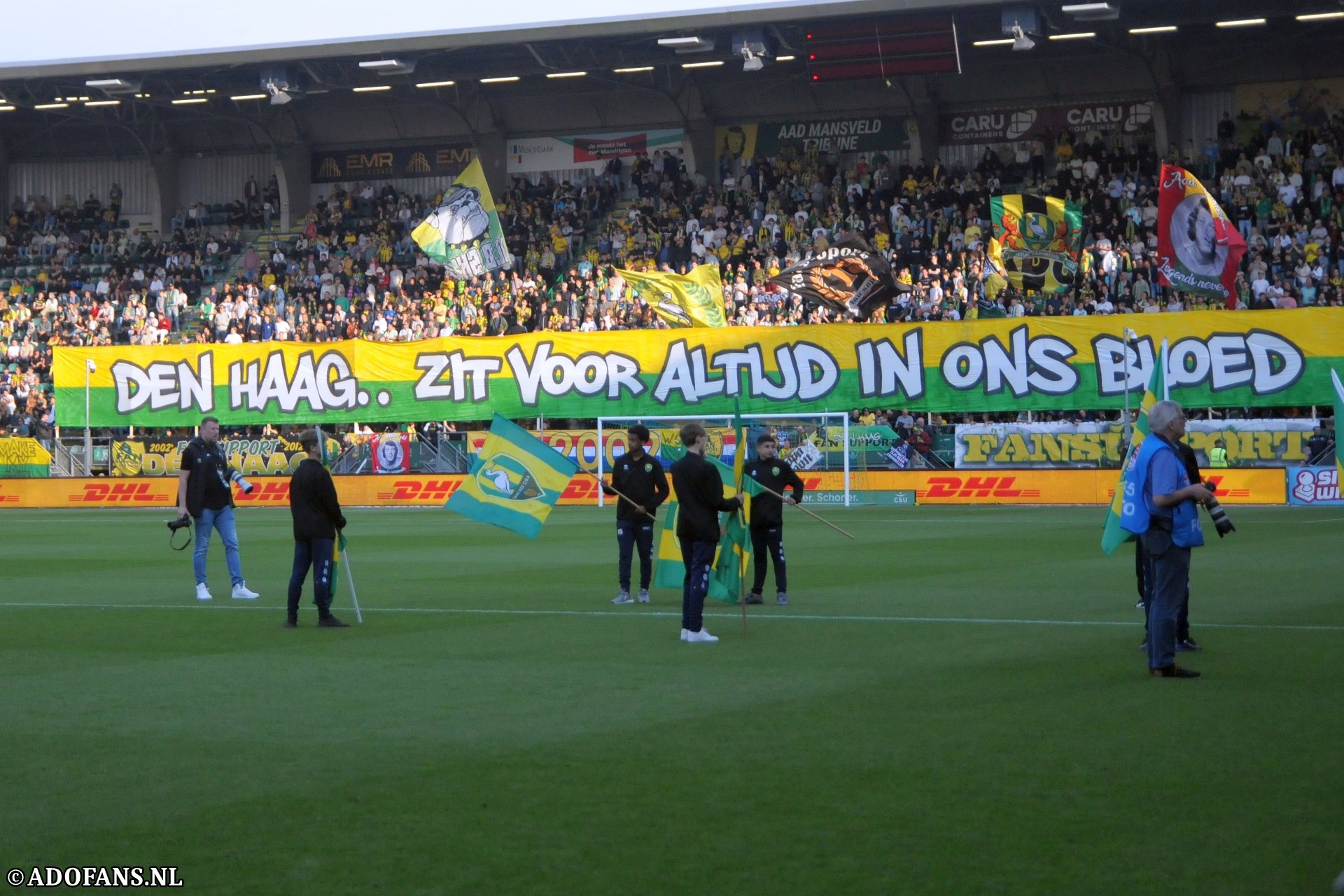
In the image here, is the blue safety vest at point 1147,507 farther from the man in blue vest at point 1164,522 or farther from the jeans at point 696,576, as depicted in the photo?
the jeans at point 696,576

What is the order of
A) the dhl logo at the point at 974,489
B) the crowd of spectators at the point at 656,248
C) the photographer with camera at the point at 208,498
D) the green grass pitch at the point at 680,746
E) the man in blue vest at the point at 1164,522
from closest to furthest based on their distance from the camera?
the green grass pitch at the point at 680,746 → the man in blue vest at the point at 1164,522 → the photographer with camera at the point at 208,498 → the dhl logo at the point at 974,489 → the crowd of spectators at the point at 656,248

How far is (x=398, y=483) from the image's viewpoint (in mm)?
43719

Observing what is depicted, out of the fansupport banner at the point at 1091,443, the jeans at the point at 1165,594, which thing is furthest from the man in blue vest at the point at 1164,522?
the fansupport banner at the point at 1091,443

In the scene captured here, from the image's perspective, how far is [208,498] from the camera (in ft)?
58.1

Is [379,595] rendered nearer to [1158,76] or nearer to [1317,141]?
[1317,141]

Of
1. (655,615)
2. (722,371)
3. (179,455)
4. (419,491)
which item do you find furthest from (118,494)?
(655,615)

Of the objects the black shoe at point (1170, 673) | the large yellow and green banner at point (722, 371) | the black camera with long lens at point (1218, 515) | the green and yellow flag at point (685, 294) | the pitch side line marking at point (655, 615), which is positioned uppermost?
the green and yellow flag at point (685, 294)

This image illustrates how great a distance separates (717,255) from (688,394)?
24.6 ft

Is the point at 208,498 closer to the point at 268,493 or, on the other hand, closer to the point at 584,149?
the point at 268,493

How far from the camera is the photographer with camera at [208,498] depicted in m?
17.6

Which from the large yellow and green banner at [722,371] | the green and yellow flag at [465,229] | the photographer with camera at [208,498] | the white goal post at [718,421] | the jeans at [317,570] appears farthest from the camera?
the green and yellow flag at [465,229]

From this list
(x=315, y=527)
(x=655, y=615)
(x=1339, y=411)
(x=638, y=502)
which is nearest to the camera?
(x=315, y=527)

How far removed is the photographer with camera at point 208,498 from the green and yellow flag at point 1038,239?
25473 millimetres

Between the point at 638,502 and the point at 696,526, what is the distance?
4104 millimetres
